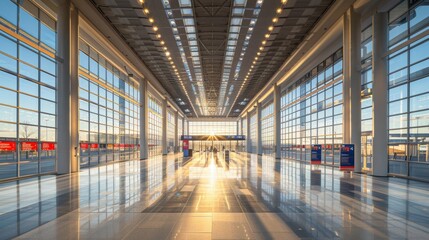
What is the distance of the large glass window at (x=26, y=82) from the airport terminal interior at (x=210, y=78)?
7 cm

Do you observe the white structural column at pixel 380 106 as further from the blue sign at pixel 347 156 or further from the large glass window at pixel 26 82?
the large glass window at pixel 26 82

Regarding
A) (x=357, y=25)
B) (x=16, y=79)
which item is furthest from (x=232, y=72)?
(x=16, y=79)

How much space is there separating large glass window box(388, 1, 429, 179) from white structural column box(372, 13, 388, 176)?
27.4 inches

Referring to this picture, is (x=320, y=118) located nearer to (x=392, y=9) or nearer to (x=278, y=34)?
(x=278, y=34)

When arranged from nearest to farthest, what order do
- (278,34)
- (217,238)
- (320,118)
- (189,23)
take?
(217,238)
(189,23)
(278,34)
(320,118)

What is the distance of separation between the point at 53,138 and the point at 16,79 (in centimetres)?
461

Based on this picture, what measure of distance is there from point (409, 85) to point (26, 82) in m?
19.8

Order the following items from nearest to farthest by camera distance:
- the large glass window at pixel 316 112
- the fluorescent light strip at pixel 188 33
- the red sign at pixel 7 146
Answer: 1. the red sign at pixel 7 146
2. the fluorescent light strip at pixel 188 33
3. the large glass window at pixel 316 112

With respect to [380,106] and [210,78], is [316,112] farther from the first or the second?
[380,106]

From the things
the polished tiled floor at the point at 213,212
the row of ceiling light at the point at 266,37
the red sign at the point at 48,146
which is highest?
the row of ceiling light at the point at 266,37

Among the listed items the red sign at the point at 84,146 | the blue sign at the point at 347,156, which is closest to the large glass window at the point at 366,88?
the blue sign at the point at 347,156

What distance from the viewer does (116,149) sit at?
1212 inches

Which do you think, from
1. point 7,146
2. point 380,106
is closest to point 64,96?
point 7,146

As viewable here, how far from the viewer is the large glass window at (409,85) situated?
15195 millimetres
